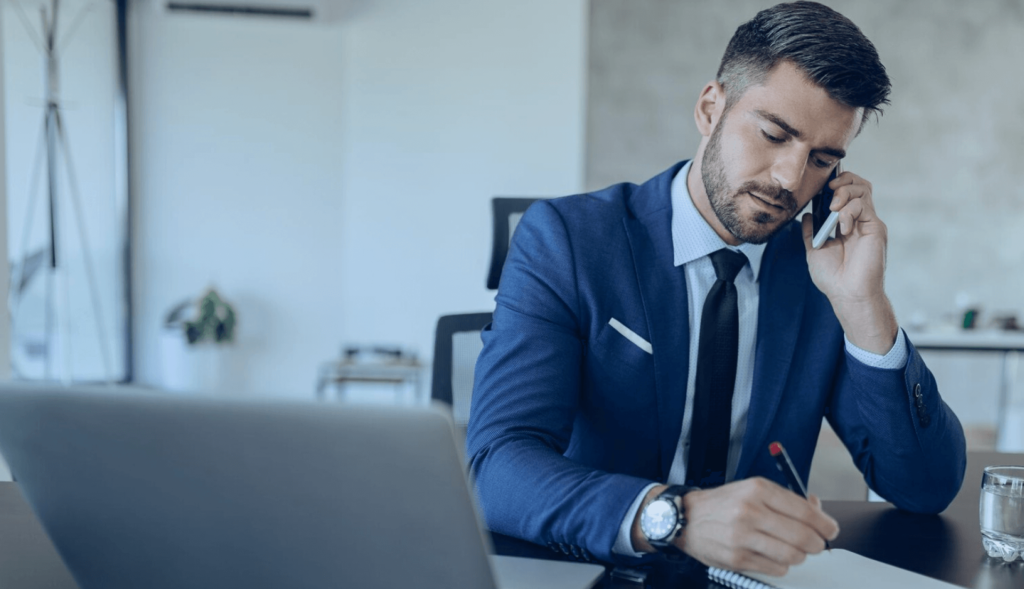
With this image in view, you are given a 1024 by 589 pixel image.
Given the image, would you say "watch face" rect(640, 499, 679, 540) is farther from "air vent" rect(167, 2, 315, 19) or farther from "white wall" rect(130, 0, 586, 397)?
"air vent" rect(167, 2, 315, 19)

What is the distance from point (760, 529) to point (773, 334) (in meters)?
0.58

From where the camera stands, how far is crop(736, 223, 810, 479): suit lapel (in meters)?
1.19

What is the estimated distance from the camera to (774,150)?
3.90ft

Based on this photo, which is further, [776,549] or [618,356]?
[618,356]

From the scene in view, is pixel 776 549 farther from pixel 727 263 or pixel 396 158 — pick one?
pixel 396 158

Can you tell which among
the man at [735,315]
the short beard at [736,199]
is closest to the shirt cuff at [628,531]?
the man at [735,315]

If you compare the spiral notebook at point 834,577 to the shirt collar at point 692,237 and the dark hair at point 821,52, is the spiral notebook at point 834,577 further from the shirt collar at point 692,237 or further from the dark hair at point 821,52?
the dark hair at point 821,52

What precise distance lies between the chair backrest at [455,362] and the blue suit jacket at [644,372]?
38 cm

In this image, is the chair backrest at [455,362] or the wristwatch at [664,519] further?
the chair backrest at [455,362]

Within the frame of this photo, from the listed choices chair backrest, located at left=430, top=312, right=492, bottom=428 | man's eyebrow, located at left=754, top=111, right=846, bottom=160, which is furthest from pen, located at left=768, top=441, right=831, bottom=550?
chair backrest, located at left=430, top=312, right=492, bottom=428

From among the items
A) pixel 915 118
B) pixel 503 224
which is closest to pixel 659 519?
pixel 503 224

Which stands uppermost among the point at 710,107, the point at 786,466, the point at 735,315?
the point at 710,107

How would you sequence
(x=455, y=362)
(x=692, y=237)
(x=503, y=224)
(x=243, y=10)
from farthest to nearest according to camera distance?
(x=243, y=10) → (x=503, y=224) → (x=455, y=362) → (x=692, y=237)

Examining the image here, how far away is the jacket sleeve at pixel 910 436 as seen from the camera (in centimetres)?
107
